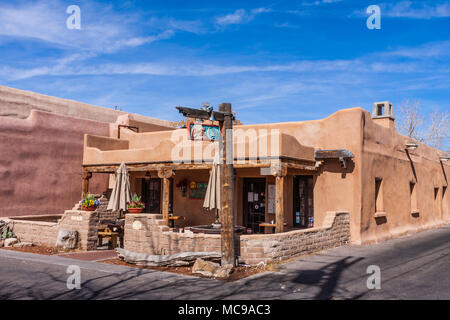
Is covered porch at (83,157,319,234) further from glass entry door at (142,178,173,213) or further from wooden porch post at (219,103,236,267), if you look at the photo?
wooden porch post at (219,103,236,267)

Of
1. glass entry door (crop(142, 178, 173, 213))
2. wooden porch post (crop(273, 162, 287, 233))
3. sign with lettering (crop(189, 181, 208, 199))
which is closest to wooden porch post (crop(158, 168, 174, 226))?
sign with lettering (crop(189, 181, 208, 199))

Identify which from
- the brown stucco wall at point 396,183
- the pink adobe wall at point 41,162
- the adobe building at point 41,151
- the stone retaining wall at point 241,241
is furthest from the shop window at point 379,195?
the pink adobe wall at point 41,162

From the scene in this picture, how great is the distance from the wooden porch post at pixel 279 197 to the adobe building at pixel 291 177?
3cm

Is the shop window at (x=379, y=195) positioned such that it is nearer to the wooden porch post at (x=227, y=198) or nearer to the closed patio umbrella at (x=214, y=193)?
the closed patio umbrella at (x=214, y=193)

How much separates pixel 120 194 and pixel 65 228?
2039 mm

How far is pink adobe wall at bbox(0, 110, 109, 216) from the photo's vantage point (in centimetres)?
1667

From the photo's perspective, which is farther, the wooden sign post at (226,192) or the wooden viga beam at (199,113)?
the wooden sign post at (226,192)

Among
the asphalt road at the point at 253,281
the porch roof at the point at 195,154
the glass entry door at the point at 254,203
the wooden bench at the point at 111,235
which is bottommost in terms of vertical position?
the asphalt road at the point at 253,281

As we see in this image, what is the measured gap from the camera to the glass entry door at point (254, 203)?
54.2 feet

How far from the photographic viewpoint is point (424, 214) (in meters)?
21.1
